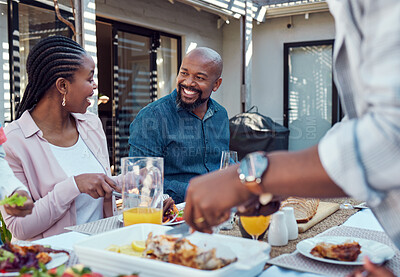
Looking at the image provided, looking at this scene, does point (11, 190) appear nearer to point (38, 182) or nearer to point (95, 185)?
point (95, 185)

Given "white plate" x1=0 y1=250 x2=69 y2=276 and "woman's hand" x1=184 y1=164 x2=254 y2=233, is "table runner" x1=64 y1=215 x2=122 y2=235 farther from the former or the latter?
"woman's hand" x1=184 y1=164 x2=254 y2=233

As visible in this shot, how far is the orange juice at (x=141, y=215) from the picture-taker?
5.04ft

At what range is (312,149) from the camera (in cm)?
83

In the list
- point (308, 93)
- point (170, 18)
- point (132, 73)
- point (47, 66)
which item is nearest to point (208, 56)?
point (47, 66)

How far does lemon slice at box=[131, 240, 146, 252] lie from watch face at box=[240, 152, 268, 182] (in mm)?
436

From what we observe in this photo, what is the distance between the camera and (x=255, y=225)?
1.39m

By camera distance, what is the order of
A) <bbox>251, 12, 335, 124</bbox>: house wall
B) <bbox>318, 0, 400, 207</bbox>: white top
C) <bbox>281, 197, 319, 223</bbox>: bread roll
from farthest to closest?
<bbox>251, 12, 335, 124</bbox>: house wall
<bbox>281, 197, 319, 223</bbox>: bread roll
<bbox>318, 0, 400, 207</bbox>: white top

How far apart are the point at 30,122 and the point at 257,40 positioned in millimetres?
7441

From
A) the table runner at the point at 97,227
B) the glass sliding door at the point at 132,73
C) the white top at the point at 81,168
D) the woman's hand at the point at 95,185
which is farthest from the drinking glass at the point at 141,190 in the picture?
the glass sliding door at the point at 132,73

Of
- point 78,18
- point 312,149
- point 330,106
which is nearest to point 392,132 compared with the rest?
point 312,149

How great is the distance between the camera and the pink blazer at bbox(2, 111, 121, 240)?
178 centimetres

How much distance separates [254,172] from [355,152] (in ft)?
0.63

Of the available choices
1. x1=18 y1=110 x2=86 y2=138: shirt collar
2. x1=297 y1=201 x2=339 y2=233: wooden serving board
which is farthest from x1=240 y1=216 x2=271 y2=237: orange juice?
x1=18 y1=110 x2=86 y2=138: shirt collar

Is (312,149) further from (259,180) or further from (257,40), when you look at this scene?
(257,40)
